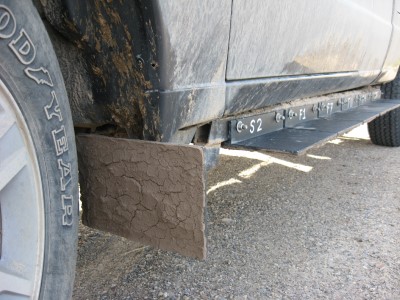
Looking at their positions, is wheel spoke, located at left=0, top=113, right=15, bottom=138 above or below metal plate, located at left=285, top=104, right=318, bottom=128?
below

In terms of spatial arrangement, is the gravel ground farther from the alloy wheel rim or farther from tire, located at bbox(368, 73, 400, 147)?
tire, located at bbox(368, 73, 400, 147)

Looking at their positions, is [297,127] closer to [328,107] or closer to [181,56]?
[328,107]

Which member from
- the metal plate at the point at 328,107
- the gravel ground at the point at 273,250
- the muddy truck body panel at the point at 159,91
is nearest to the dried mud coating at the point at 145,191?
the muddy truck body panel at the point at 159,91

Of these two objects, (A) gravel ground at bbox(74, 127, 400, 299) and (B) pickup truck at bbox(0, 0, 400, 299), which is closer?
(B) pickup truck at bbox(0, 0, 400, 299)

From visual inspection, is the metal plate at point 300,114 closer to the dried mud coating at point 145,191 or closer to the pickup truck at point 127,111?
the pickup truck at point 127,111

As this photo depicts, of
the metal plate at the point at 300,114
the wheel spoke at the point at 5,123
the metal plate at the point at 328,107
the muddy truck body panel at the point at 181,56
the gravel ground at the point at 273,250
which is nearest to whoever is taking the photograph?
the wheel spoke at the point at 5,123

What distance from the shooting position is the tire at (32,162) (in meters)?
0.99

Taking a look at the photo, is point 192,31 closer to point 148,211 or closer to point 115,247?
point 148,211

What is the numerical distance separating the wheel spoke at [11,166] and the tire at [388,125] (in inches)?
175

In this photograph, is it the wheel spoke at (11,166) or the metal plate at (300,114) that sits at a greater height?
the metal plate at (300,114)

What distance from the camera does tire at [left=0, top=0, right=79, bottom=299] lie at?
995 millimetres

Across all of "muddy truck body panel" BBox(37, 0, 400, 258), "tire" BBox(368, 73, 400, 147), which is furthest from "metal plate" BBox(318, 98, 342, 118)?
"tire" BBox(368, 73, 400, 147)

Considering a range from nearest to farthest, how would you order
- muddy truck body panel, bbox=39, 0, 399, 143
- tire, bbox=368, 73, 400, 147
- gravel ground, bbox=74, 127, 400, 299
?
muddy truck body panel, bbox=39, 0, 399, 143 < gravel ground, bbox=74, 127, 400, 299 < tire, bbox=368, 73, 400, 147

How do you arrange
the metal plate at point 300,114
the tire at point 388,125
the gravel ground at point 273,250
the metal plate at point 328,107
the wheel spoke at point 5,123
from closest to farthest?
the wheel spoke at point 5,123 < the gravel ground at point 273,250 < the metal plate at point 300,114 < the metal plate at point 328,107 < the tire at point 388,125
